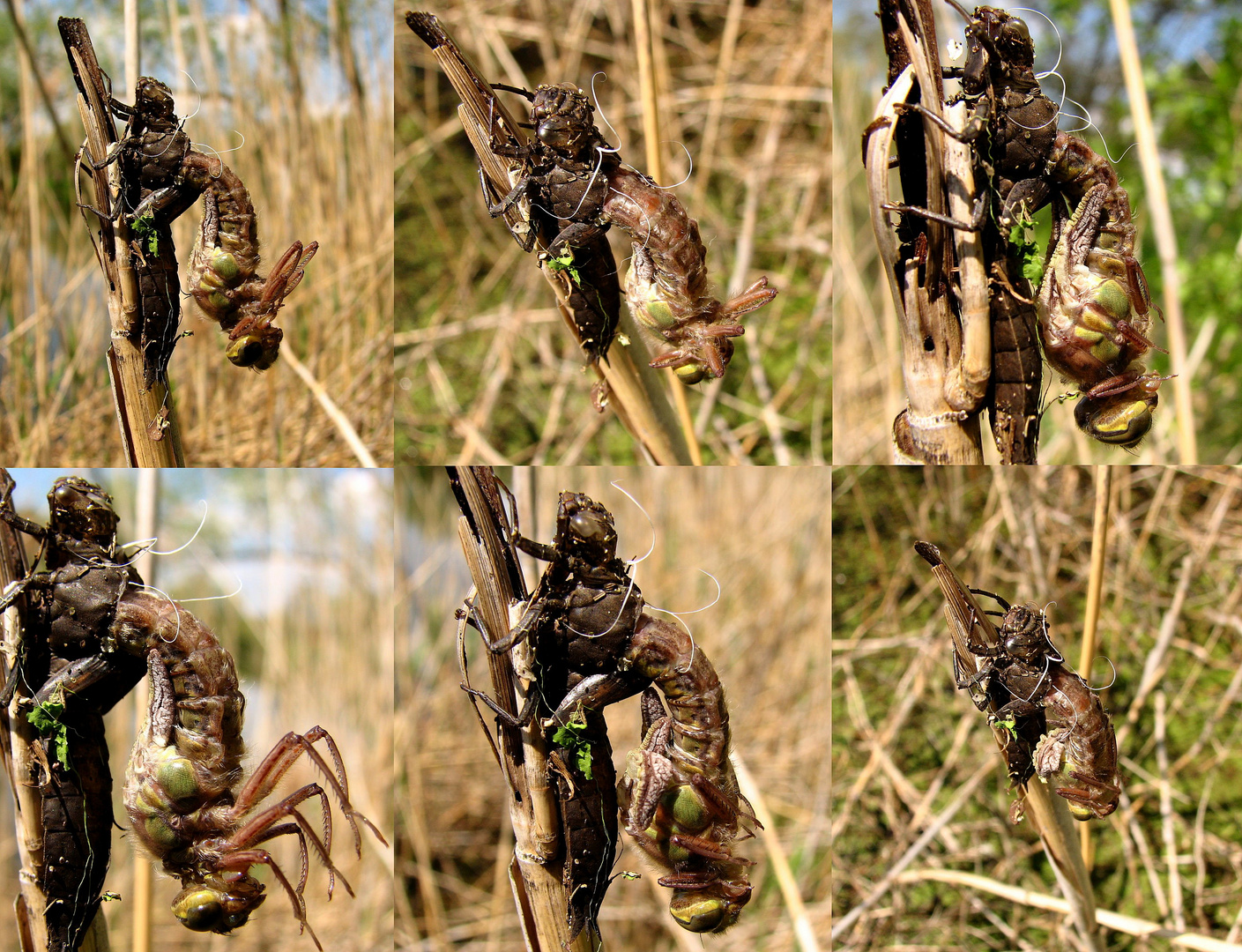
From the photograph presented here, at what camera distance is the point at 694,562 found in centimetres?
243

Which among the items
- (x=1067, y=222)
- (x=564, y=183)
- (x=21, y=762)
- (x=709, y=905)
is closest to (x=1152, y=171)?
(x=1067, y=222)

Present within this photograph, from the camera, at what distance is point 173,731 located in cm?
120

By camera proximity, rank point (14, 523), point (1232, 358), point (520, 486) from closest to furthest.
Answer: point (14, 523) < point (520, 486) < point (1232, 358)

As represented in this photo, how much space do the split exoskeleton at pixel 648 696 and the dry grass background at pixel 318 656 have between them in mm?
1350

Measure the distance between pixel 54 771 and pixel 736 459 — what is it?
67.7 inches

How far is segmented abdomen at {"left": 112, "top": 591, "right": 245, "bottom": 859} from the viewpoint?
3.88 feet

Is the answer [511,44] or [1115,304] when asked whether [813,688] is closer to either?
[1115,304]

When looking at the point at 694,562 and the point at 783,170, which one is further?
the point at 783,170

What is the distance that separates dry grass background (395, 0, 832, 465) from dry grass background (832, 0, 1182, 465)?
0.24 ft

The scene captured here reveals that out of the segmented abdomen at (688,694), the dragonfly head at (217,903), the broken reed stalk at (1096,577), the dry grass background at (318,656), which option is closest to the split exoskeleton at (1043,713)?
the broken reed stalk at (1096,577)

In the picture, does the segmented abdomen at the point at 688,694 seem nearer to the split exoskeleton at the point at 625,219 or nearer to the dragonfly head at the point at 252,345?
the split exoskeleton at the point at 625,219

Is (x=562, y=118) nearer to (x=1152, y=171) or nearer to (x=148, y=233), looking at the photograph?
(x=148, y=233)

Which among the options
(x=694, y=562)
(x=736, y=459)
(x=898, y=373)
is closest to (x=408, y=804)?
(x=694, y=562)

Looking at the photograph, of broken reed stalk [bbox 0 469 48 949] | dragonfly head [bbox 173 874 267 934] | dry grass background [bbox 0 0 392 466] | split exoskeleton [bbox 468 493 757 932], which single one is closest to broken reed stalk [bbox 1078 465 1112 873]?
split exoskeleton [bbox 468 493 757 932]
